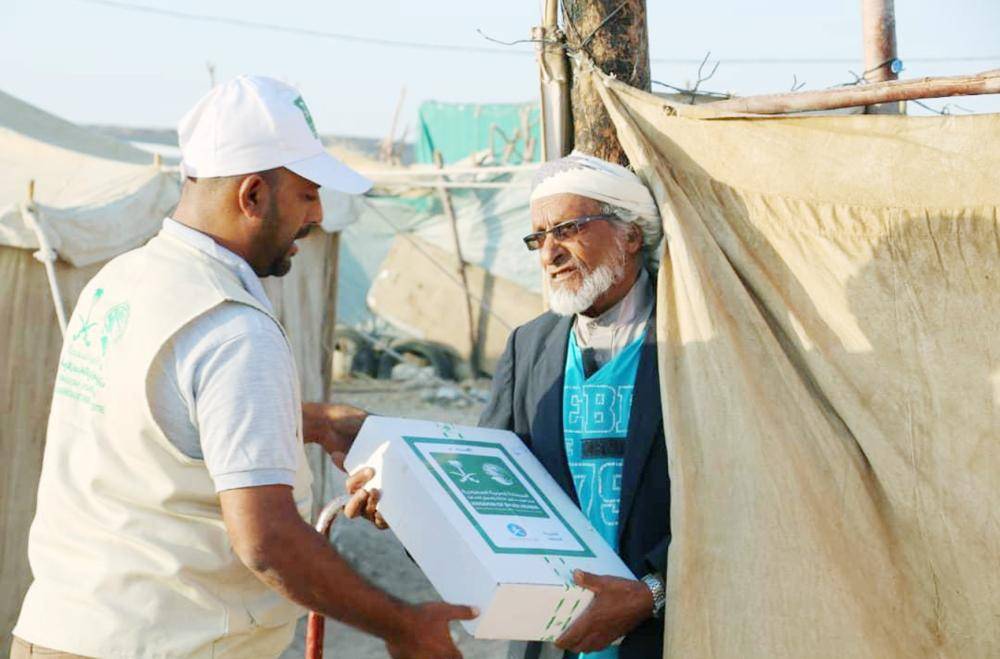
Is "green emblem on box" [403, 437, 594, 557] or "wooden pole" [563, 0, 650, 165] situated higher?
"wooden pole" [563, 0, 650, 165]

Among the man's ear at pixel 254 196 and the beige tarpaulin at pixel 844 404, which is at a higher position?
the man's ear at pixel 254 196

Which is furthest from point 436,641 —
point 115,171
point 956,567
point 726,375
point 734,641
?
point 115,171

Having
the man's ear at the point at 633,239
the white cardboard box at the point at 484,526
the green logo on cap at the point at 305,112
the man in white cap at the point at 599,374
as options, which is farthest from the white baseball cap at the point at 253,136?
the man's ear at the point at 633,239

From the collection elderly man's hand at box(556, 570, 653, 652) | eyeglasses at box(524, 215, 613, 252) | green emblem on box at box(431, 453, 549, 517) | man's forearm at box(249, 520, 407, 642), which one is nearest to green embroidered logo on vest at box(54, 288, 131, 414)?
man's forearm at box(249, 520, 407, 642)

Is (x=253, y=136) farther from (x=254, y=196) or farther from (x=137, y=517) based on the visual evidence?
(x=137, y=517)

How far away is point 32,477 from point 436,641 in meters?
4.36

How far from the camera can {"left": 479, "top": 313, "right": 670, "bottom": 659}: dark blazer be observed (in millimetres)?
Result: 2922

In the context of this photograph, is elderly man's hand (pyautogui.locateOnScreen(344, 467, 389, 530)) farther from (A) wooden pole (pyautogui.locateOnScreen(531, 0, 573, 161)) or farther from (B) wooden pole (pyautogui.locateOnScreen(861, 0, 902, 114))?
(B) wooden pole (pyautogui.locateOnScreen(861, 0, 902, 114))

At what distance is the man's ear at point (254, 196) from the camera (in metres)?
2.42

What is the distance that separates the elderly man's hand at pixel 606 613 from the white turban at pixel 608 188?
95 centimetres

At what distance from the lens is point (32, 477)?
241 inches

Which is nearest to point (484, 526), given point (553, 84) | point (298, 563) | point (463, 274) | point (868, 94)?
point (298, 563)

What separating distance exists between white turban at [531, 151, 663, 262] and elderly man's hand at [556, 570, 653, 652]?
95 cm

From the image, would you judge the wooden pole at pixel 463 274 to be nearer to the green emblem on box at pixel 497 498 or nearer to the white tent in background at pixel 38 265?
the white tent in background at pixel 38 265
